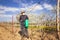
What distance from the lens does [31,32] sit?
107 inches

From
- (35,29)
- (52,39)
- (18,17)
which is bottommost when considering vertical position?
(52,39)

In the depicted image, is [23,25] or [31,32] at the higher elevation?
[23,25]

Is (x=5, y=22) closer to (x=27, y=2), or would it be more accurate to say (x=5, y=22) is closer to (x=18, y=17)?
(x=18, y=17)

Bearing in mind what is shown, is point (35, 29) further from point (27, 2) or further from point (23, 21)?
point (27, 2)

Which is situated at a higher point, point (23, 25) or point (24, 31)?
point (23, 25)

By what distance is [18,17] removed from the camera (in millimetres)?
2686

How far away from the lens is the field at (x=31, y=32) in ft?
8.66

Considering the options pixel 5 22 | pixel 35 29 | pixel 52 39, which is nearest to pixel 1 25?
pixel 5 22

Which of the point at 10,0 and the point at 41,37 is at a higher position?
the point at 10,0

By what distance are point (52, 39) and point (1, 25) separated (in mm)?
885

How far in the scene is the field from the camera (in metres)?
2.64

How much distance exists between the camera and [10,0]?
104 inches

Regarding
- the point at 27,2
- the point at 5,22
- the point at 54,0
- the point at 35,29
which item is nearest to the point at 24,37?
the point at 35,29

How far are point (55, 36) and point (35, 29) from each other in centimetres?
37
